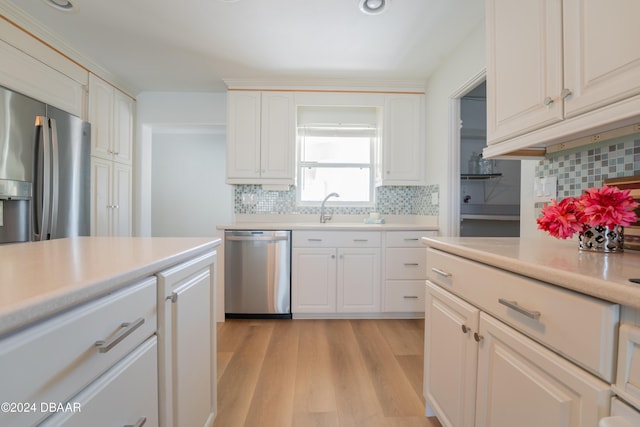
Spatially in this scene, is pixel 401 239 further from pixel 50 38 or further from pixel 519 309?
pixel 50 38

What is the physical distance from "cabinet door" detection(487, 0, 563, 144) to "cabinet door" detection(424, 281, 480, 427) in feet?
2.51

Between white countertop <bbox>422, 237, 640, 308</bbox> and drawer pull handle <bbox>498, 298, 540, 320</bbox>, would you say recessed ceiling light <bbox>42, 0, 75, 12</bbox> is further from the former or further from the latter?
drawer pull handle <bbox>498, 298, 540, 320</bbox>

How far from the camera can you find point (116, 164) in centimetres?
315

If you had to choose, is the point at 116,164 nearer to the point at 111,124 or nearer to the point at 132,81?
the point at 111,124

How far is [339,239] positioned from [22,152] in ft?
8.12

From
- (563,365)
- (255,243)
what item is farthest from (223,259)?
(563,365)

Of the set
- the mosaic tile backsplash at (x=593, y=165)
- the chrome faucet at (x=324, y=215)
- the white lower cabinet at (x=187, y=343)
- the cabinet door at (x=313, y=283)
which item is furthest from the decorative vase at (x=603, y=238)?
the chrome faucet at (x=324, y=215)

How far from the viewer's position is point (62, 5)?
2008 millimetres

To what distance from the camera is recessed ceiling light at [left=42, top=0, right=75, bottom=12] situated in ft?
6.48

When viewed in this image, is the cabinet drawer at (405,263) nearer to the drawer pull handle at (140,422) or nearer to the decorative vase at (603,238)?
the decorative vase at (603,238)

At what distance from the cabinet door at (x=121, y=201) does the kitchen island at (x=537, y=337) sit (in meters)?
3.29

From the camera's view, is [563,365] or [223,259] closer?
[563,365]

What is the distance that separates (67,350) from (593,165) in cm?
181

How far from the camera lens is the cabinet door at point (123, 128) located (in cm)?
312
